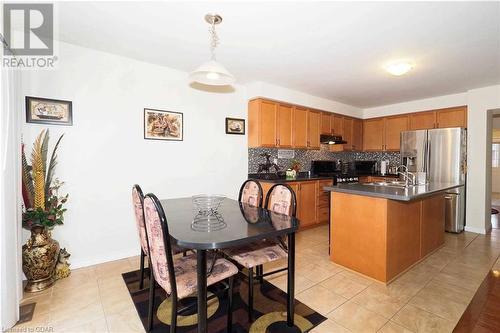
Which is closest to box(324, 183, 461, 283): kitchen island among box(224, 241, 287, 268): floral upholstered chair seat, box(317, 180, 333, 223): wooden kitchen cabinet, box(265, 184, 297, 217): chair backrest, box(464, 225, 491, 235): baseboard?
box(265, 184, 297, 217): chair backrest

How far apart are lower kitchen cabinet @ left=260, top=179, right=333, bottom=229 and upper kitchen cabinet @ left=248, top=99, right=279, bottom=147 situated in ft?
2.32

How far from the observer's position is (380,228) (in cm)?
237

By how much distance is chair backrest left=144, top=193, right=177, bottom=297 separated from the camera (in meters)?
1.40

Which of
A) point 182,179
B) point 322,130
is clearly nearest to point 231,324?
point 182,179

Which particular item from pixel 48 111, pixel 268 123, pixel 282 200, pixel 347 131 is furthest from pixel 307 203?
pixel 48 111

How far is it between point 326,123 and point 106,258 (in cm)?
441

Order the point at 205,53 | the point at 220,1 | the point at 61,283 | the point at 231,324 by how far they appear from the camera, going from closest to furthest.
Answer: the point at 231,324, the point at 220,1, the point at 61,283, the point at 205,53

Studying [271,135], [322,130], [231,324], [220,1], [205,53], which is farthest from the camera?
[322,130]

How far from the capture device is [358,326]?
5.86 ft

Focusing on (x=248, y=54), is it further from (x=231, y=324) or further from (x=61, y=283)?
(x=61, y=283)

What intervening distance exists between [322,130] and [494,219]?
4.09 metres

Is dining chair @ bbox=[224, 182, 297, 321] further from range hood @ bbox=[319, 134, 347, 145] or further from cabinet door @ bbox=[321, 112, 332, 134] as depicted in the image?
cabinet door @ bbox=[321, 112, 332, 134]

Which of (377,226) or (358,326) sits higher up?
(377,226)

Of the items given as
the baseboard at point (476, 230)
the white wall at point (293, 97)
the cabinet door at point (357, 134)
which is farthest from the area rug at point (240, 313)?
the cabinet door at point (357, 134)
